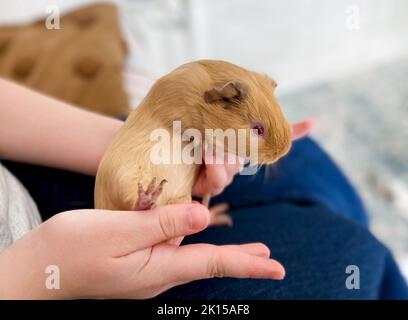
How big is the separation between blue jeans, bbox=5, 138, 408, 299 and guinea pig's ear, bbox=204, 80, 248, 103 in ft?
0.62

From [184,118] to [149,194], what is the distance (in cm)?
5

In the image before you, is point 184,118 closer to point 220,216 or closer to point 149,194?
point 149,194

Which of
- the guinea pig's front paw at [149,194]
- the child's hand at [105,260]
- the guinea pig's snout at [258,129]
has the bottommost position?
the child's hand at [105,260]

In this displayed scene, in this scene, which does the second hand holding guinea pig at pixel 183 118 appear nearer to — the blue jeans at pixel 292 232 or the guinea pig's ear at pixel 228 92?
the guinea pig's ear at pixel 228 92

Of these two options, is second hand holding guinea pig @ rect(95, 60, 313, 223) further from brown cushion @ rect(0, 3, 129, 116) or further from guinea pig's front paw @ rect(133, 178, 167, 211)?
brown cushion @ rect(0, 3, 129, 116)

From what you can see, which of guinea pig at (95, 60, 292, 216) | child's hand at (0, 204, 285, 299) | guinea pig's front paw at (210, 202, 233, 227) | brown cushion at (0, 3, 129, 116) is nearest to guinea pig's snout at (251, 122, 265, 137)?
guinea pig at (95, 60, 292, 216)

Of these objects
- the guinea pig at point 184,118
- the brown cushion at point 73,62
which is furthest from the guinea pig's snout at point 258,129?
the brown cushion at point 73,62

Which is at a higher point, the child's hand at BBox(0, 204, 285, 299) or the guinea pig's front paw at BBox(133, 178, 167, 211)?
the guinea pig's front paw at BBox(133, 178, 167, 211)

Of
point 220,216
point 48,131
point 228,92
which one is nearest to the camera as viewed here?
point 228,92

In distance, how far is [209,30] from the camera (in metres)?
0.72

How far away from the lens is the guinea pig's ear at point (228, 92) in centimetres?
29

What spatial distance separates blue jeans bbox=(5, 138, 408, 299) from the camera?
0.56m

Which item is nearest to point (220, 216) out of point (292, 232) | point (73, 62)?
point (292, 232)

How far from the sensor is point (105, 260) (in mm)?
378
